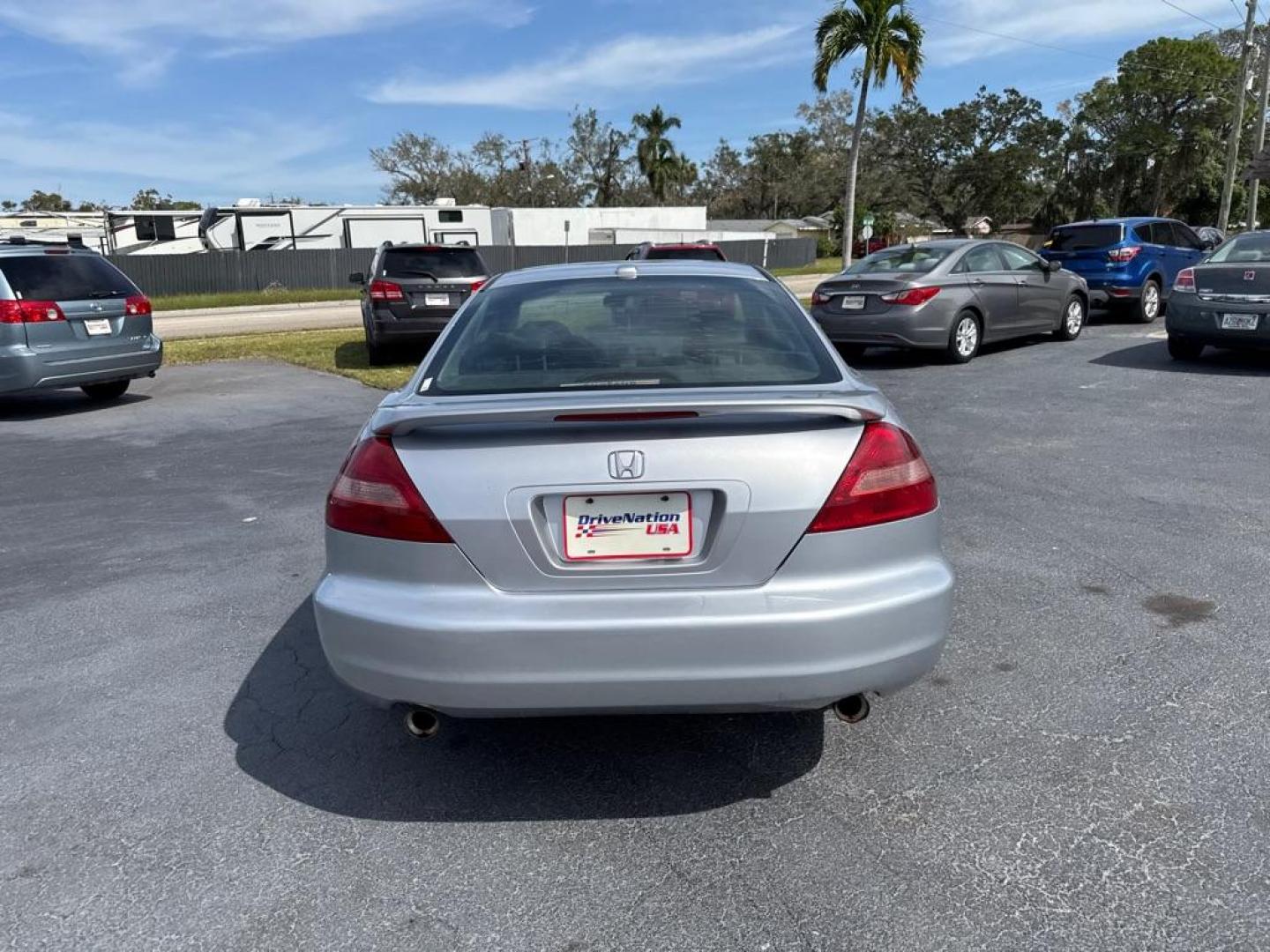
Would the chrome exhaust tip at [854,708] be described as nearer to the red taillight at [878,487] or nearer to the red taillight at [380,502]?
the red taillight at [878,487]

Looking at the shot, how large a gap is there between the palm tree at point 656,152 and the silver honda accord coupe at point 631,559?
6895 centimetres

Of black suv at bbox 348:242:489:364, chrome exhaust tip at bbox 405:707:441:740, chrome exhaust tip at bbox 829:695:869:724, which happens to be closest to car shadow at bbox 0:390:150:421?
black suv at bbox 348:242:489:364

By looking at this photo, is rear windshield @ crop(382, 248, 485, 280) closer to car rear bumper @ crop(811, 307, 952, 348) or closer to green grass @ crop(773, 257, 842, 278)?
car rear bumper @ crop(811, 307, 952, 348)

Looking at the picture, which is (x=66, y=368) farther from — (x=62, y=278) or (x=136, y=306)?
(x=136, y=306)

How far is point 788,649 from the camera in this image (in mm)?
2617

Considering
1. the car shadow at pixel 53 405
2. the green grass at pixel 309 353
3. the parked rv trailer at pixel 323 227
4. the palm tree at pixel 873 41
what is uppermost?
the palm tree at pixel 873 41

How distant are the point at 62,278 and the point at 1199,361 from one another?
480 inches

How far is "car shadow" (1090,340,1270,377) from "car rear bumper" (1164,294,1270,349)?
301mm

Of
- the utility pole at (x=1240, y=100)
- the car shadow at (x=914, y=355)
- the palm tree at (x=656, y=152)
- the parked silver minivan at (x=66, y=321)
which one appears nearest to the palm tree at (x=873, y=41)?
the utility pole at (x=1240, y=100)

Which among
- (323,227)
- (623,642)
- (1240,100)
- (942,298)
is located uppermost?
(1240,100)

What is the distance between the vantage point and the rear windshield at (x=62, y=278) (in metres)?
9.44

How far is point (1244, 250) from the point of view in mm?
10500

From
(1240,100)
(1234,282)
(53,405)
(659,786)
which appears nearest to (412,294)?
A: (53,405)

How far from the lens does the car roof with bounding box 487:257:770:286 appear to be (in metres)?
3.89
